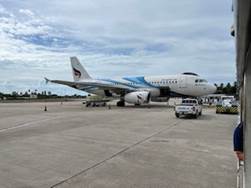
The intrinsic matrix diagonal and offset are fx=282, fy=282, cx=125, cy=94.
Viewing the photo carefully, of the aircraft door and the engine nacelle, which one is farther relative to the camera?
the engine nacelle

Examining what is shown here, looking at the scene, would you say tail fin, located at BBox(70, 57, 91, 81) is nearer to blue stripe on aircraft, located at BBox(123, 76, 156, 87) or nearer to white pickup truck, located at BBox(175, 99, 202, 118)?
blue stripe on aircraft, located at BBox(123, 76, 156, 87)

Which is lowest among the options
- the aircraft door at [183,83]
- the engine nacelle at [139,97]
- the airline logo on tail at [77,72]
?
the engine nacelle at [139,97]

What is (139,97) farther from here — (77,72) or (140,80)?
(77,72)

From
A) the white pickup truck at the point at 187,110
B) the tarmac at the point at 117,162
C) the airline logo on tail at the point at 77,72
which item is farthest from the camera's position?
the airline logo on tail at the point at 77,72

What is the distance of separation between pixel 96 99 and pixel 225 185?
40.6 metres

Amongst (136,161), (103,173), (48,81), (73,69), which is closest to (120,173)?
(103,173)

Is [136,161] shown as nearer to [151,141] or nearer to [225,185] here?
[225,185]

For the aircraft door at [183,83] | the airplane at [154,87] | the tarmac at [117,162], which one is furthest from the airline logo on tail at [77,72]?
the tarmac at [117,162]

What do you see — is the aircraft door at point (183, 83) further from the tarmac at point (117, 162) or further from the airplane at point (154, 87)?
the tarmac at point (117, 162)

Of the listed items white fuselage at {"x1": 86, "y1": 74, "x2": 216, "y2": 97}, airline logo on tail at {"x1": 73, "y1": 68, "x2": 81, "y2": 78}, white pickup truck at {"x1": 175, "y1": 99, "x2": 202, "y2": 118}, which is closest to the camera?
white pickup truck at {"x1": 175, "y1": 99, "x2": 202, "y2": 118}

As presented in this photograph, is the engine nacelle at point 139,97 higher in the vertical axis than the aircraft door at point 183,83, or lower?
lower

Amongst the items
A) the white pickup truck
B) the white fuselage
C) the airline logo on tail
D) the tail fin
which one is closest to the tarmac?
the white pickup truck

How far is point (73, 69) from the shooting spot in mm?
44281

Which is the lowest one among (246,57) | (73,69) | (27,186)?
(27,186)
